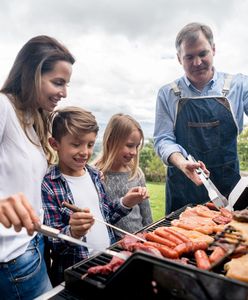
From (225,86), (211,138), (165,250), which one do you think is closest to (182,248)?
(165,250)

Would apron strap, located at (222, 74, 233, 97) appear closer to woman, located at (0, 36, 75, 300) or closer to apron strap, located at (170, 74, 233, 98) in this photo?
apron strap, located at (170, 74, 233, 98)

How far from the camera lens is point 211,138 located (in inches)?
122

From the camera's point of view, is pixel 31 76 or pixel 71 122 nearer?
pixel 31 76

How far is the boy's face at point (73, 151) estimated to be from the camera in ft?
7.75

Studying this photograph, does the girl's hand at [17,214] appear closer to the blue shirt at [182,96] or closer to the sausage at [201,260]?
the sausage at [201,260]

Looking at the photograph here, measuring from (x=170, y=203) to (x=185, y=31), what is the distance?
6.01 feet

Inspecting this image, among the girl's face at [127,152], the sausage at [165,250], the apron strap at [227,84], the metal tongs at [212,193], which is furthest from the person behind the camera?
the apron strap at [227,84]

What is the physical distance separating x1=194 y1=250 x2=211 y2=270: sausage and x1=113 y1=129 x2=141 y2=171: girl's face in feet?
4.99

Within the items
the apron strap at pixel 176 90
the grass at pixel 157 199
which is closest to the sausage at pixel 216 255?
the apron strap at pixel 176 90

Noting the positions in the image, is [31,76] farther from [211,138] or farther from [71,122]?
[211,138]

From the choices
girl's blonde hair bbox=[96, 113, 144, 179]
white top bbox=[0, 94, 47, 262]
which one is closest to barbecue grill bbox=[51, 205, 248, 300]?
white top bbox=[0, 94, 47, 262]

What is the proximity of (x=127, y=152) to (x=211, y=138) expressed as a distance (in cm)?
91

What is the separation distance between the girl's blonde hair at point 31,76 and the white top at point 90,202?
360mm

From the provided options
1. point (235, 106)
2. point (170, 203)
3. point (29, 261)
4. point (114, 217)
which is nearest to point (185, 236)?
point (114, 217)
